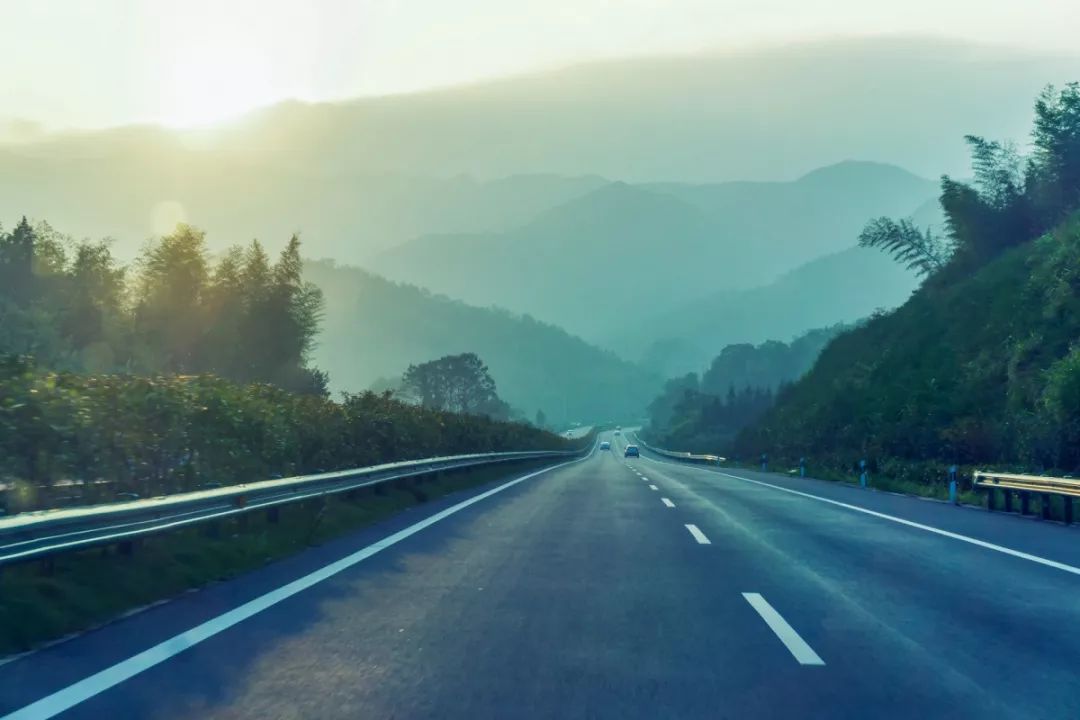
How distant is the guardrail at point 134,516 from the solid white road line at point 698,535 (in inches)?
205

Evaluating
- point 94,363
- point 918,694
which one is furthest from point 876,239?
point 918,694

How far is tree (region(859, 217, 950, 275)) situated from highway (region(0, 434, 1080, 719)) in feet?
235

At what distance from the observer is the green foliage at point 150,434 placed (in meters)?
9.77

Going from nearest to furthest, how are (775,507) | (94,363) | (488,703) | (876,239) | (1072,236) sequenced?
(488,703) → (775,507) → (1072,236) → (94,363) → (876,239)

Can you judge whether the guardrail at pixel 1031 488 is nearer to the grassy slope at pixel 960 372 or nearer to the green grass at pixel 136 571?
the grassy slope at pixel 960 372

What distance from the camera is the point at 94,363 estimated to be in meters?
68.0

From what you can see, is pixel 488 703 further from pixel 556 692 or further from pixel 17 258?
pixel 17 258

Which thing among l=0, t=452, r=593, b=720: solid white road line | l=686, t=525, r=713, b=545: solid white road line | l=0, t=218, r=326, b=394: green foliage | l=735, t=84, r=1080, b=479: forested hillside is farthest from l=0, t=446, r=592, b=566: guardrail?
l=0, t=218, r=326, b=394: green foliage

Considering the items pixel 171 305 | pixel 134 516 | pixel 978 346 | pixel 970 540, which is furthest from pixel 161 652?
pixel 171 305

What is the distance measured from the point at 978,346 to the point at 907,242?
35504mm

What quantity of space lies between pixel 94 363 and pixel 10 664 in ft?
225

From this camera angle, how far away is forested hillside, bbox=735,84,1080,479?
32.6 metres

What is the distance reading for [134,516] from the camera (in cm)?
819

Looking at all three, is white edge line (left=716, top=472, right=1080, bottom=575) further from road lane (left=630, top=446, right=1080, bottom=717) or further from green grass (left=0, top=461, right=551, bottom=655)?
green grass (left=0, top=461, right=551, bottom=655)
